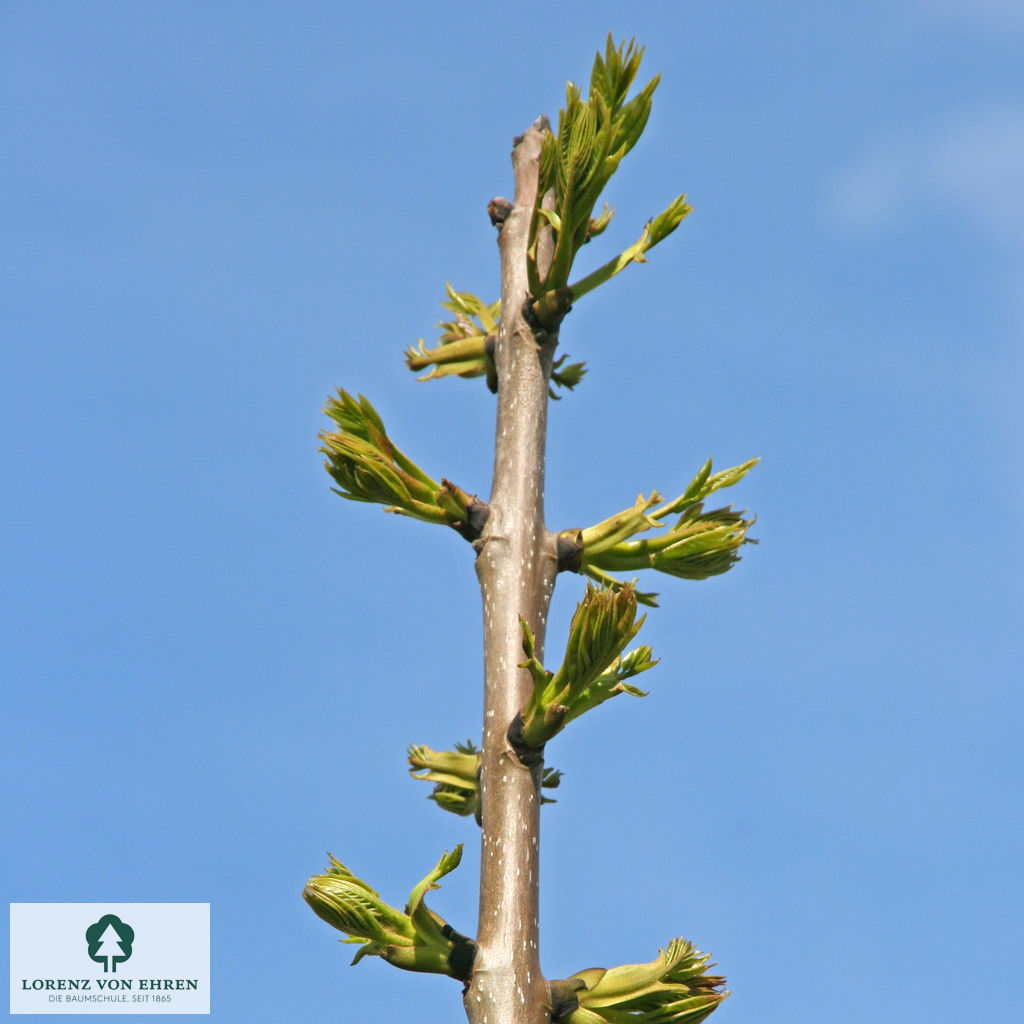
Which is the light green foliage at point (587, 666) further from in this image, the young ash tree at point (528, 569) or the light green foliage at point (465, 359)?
the light green foliage at point (465, 359)

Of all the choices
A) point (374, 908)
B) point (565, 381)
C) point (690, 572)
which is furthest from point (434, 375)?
→ point (374, 908)

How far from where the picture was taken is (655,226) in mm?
5730

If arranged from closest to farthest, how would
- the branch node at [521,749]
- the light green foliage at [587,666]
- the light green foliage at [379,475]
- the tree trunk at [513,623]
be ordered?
the light green foliage at [587,666] → the tree trunk at [513,623] → the branch node at [521,749] → the light green foliage at [379,475]

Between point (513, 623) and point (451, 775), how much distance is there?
0.82m

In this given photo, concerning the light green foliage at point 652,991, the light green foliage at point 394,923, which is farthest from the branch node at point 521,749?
the light green foliage at point 652,991

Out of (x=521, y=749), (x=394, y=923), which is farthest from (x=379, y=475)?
(x=394, y=923)

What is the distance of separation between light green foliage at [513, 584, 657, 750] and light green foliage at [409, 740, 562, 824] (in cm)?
77

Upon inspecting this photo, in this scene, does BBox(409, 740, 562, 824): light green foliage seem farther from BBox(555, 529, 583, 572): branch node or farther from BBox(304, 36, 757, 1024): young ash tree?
BBox(555, 529, 583, 572): branch node

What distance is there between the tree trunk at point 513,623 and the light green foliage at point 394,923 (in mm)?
111

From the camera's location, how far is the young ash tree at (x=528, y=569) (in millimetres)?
4332

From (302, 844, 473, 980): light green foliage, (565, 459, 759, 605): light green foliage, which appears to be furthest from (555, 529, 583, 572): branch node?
(302, 844, 473, 980): light green foliage

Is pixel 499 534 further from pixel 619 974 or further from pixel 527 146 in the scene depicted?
pixel 527 146

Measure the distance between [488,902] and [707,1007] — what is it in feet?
2.88

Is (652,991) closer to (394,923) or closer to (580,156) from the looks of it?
(394,923)
